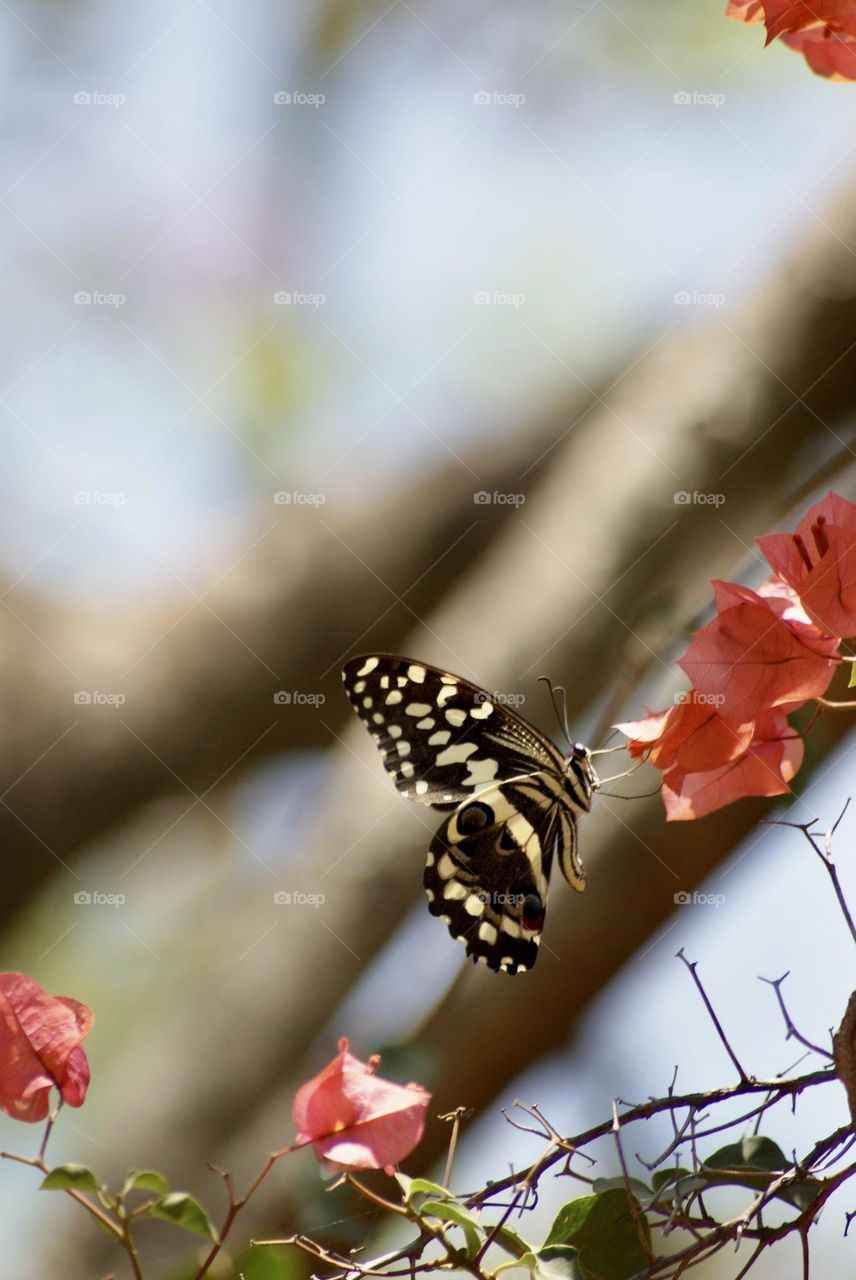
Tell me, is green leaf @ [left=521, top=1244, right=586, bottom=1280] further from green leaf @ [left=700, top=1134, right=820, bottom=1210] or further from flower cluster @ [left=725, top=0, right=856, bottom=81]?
flower cluster @ [left=725, top=0, right=856, bottom=81]

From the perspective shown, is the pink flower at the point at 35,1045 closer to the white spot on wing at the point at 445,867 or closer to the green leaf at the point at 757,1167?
the green leaf at the point at 757,1167

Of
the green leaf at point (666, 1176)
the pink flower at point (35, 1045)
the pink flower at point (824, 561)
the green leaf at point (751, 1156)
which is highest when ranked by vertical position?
the pink flower at point (824, 561)

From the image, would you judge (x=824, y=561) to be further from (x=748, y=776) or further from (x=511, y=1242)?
(x=511, y=1242)

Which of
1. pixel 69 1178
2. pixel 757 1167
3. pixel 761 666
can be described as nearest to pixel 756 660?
pixel 761 666

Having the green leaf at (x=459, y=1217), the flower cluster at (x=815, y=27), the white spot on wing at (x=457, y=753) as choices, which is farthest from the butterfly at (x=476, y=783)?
the flower cluster at (x=815, y=27)

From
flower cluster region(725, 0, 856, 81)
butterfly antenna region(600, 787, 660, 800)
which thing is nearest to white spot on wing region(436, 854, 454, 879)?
butterfly antenna region(600, 787, 660, 800)

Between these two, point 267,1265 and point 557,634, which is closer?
point 267,1265

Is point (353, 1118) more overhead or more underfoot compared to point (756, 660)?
more underfoot

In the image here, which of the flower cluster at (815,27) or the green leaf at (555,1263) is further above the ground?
the flower cluster at (815,27)
